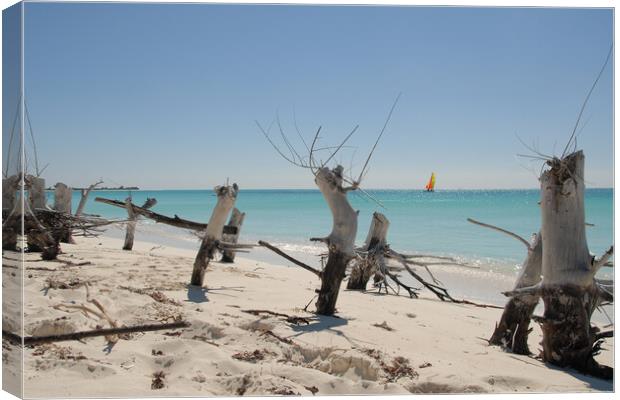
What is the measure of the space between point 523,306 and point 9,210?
4.41 metres

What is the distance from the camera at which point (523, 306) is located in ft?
16.1

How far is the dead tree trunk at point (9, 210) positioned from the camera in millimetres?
3834

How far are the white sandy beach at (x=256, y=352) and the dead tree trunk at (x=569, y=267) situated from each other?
0.24 metres

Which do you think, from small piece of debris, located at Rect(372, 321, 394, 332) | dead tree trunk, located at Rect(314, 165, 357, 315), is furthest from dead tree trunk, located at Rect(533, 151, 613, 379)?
dead tree trunk, located at Rect(314, 165, 357, 315)

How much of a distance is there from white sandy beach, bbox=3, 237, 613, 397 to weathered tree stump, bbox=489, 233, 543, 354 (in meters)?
0.20

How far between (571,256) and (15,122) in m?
4.25

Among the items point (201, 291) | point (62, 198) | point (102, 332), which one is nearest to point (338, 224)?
point (201, 291)

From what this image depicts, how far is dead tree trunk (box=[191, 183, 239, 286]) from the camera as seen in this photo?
7.57m

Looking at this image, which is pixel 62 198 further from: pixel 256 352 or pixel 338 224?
pixel 256 352

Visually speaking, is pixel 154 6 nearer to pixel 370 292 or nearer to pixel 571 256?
pixel 571 256

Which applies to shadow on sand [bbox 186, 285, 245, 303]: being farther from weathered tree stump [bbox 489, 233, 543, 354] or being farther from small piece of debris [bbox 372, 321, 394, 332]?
weathered tree stump [bbox 489, 233, 543, 354]

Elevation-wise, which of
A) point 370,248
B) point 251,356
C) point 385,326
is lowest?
point 251,356

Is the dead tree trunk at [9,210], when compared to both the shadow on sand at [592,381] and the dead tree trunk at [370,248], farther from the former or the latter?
the dead tree trunk at [370,248]

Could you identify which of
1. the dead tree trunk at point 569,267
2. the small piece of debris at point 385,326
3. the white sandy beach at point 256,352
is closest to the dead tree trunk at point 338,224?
the white sandy beach at point 256,352
